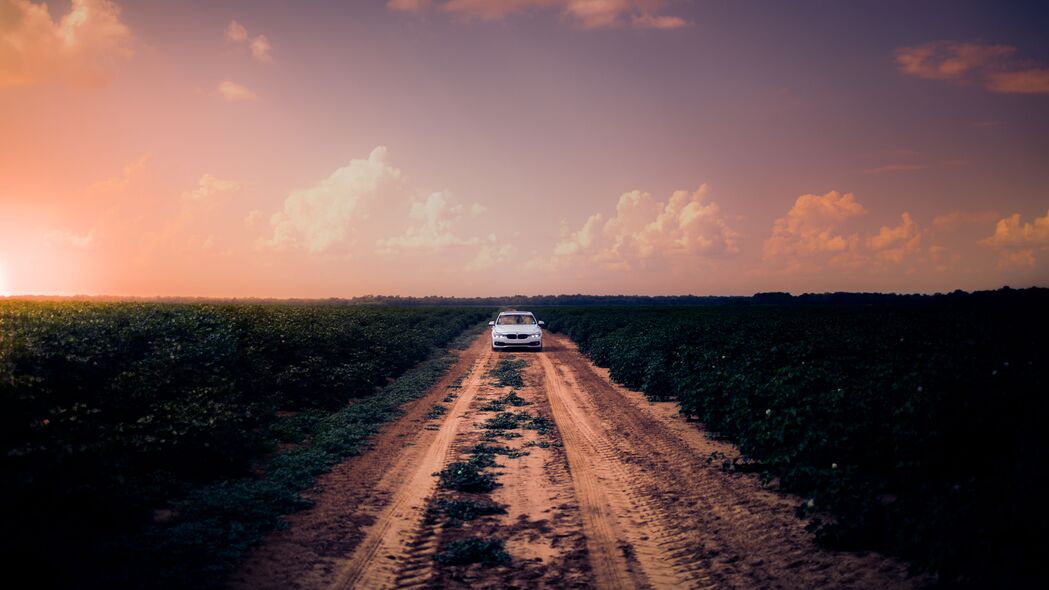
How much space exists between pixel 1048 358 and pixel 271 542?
8685 millimetres

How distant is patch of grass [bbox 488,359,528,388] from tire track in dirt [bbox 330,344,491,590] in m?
8.28

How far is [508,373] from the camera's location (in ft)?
60.1

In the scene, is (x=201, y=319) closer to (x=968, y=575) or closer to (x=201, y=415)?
Result: (x=201, y=415)

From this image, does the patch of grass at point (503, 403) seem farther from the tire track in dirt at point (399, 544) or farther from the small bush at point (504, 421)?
the tire track in dirt at point (399, 544)

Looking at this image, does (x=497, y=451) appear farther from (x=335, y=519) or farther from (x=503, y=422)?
(x=335, y=519)

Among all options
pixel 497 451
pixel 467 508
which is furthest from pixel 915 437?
pixel 497 451

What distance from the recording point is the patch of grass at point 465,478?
6961 mm

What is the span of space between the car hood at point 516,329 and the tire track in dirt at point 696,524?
15.9 m

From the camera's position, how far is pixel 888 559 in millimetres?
4871

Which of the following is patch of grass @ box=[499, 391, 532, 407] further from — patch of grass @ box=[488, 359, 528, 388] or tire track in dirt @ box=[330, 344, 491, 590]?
tire track in dirt @ box=[330, 344, 491, 590]

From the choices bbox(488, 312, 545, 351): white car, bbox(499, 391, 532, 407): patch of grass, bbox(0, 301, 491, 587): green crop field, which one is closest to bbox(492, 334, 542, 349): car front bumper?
bbox(488, 312, 545, 351): white car

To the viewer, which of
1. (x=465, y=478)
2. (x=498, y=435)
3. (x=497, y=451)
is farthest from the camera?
(x=498, y=435)

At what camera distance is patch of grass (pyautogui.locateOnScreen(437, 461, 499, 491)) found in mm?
6961

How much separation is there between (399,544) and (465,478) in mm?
1859
